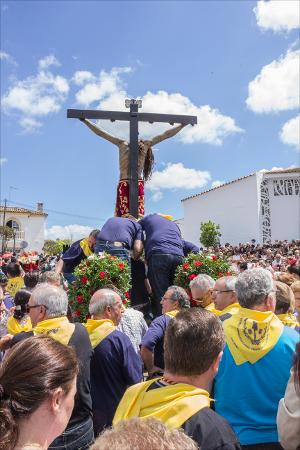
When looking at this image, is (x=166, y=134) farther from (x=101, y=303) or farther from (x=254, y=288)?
(x=254, y=288)

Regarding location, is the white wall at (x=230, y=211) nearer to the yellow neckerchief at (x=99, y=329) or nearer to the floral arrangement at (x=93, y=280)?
the floral arrangement at (x=93, y=280)

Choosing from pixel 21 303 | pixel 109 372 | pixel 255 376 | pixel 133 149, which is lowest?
pixel 109 372

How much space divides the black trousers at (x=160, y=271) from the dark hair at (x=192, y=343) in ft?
11.3

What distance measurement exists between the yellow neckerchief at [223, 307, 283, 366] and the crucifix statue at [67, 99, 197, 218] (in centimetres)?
417

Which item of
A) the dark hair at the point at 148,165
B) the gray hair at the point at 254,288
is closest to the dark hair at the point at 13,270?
the dark hair at the point at 148,165

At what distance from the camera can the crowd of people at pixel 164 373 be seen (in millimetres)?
1521

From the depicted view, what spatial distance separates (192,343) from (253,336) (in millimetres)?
744

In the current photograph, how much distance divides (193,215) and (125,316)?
38.2 meters

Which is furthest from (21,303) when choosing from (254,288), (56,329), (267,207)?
(267,207)

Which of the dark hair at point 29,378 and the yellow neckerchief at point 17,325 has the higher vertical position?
the dark hair at point 29,378

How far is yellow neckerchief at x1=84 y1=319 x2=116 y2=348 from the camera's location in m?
3.21

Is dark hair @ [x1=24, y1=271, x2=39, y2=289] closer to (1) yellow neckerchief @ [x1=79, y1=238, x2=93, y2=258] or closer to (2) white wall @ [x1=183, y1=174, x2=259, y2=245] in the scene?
(1) yellow neckerchief @ [x1=79, y1=238, x2=93, y2=258]

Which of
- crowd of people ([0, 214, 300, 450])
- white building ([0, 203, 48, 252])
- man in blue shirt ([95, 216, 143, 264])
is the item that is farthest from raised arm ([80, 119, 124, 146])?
white building ([0, 203, 48, 252])

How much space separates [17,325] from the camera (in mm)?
3887
